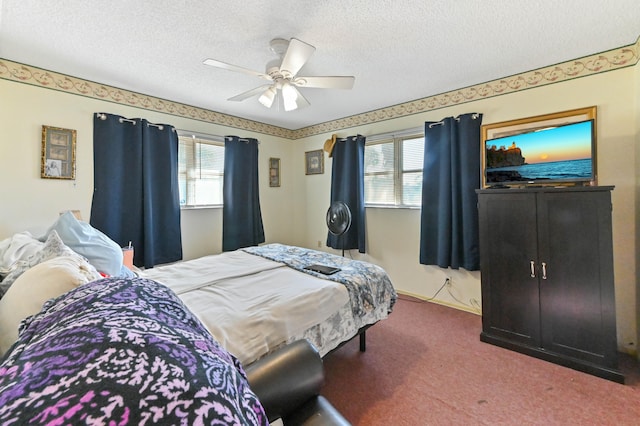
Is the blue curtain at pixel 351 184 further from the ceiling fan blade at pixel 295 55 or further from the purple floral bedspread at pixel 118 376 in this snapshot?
the purple floral bedspread at pixel 118 376

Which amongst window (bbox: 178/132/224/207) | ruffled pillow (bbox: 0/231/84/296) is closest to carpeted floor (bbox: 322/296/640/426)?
ruffled pillow (bbox: 0/231/84/296)

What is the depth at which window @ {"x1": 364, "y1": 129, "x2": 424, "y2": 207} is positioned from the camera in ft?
11.3

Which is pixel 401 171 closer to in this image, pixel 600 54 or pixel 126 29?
pixel 600 54

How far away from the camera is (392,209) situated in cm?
364

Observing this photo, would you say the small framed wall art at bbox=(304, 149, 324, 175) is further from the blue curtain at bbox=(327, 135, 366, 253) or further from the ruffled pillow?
the ruffled pillow

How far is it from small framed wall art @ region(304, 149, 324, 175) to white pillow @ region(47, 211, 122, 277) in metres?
3.09

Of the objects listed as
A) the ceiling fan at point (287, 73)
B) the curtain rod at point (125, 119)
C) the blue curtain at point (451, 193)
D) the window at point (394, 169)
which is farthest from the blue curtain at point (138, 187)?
the blue curtain at point (451, 193)

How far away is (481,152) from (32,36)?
12.8 ft

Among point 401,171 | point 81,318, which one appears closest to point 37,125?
point 81,318

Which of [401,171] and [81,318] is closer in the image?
[81,318]

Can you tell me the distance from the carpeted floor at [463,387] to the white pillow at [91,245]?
160 centimetres

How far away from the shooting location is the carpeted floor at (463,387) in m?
1.57

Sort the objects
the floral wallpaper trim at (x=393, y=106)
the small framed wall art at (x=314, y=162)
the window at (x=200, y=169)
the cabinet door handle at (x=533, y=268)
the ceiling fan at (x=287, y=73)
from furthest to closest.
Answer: the small framed wall art at (x=314, y=162) → the window at (x=200, y=169) → the floral wallpaper trim at (x=393, y=106) → the cabinet door handle at (x=533, y=268) → the ceiling fan at (x=287, y=73)

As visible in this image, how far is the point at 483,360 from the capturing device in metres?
2.10
